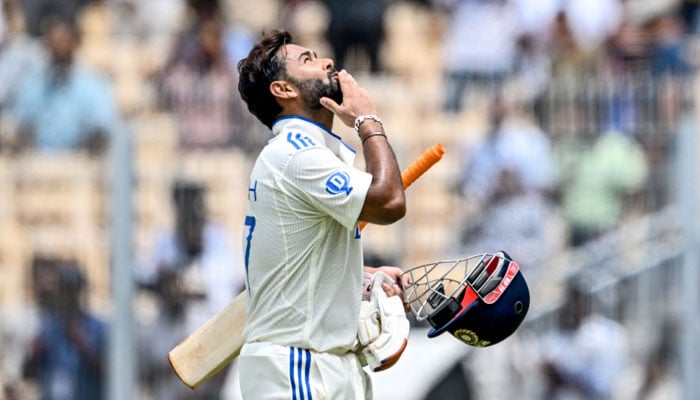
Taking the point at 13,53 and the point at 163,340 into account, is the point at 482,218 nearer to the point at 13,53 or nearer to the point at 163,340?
the point at 163,340

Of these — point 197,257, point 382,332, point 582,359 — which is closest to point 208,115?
point 197,257

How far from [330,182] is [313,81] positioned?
1.50ft

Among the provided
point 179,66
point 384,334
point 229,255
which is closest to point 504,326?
point 384,334

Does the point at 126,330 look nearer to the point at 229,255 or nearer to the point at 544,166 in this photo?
the point at 229,255

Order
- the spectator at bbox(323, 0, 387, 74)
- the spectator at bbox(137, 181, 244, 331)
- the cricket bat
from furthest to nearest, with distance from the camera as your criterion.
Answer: the spectator at bbox(323, 0, 387, 74) < the spectator at bbox(137, 181, 244, 331) < the cricket bat

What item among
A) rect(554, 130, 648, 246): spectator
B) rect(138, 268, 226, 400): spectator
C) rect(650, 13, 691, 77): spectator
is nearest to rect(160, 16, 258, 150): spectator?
rect(138, 268, 226, 400): spectator

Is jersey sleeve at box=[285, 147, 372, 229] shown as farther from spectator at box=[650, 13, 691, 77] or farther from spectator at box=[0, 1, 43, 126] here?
spectator at box=[650, 13, 691, 77]

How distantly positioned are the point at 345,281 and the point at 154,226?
4.32m

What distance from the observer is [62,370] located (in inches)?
345

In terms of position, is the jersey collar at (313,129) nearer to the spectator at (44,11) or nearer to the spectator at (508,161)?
the spectator at (508,161)

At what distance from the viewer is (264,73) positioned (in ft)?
15.5

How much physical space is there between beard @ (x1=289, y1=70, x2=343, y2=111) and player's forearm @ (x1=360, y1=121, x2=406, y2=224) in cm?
32

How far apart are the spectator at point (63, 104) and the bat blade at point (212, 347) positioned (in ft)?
12.6

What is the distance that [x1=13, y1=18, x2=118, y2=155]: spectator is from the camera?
901 centimetres
